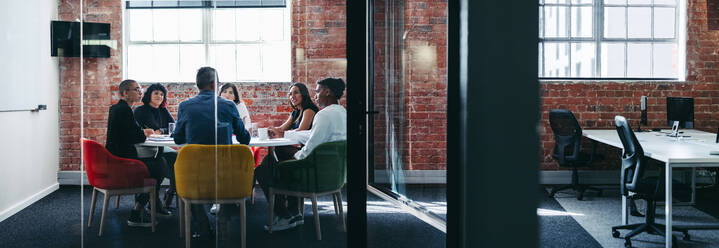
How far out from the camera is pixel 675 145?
14.6 feet

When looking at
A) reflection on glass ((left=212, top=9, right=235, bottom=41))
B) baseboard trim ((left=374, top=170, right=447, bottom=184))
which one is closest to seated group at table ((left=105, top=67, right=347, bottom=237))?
reflection on glass ((left=212, top=9, right=235, bottom=41))

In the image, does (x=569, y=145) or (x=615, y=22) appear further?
(x=615, y=22)

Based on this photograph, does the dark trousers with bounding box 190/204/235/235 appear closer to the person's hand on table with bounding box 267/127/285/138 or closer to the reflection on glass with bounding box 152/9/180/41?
the person's hand on table with bounding box 267/127/285/138

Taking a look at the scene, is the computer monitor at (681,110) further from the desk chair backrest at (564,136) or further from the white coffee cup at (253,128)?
the white coffee cup at (253,128)

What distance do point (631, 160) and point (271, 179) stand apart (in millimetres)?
2801

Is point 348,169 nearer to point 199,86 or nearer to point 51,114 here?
point 199,86

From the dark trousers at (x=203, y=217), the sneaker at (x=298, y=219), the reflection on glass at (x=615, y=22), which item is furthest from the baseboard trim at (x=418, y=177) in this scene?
the reflection on glass at (x=615, y=22)

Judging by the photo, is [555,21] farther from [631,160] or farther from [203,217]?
[203,217]

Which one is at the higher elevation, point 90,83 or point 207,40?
point 207,40

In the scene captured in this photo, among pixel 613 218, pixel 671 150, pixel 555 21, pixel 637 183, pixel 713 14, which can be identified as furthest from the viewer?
pixel 555 21

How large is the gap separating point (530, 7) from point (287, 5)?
4.84 ft

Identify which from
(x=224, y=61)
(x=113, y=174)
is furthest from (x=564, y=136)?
(x=113, y=174)

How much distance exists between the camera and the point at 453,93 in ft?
9.27

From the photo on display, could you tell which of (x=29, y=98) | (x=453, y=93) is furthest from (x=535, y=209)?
(x=29, y=98)
